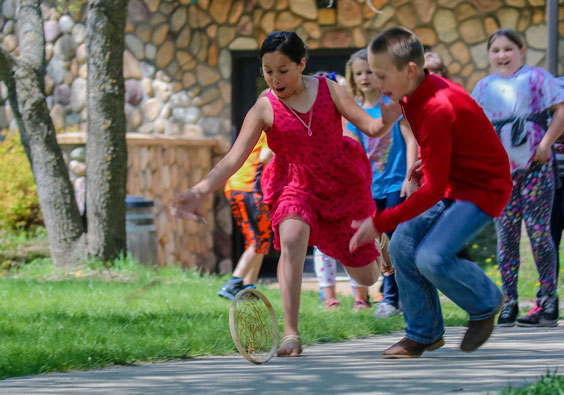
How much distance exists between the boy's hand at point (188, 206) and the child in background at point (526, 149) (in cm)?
247

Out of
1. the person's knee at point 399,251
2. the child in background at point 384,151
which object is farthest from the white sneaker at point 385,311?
the person's knee at point 399,251

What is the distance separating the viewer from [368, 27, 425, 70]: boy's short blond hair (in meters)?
4.24

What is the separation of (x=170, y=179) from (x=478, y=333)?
7607 millimetres

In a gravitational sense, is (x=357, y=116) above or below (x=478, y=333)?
Result: above

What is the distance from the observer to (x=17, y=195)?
1170 centimetres

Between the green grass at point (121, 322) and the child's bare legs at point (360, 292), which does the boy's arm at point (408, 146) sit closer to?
the child's bare legs at point (360, 292)

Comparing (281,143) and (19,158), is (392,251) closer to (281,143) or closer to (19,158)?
(281,143)

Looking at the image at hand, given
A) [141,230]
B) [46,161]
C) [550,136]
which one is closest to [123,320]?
[550,136]

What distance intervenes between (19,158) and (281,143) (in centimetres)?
768

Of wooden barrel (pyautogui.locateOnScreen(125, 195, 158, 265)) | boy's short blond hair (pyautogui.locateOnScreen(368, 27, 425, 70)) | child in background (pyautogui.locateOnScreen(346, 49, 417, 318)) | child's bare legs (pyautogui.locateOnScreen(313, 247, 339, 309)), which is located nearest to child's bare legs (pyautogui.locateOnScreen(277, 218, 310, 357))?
boy's short blond hair (pyautogui.locateOnScreen(368, 27, 425, 70))

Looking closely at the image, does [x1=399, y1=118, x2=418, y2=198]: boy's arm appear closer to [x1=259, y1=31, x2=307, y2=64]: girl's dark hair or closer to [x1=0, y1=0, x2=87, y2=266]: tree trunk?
[x1=259, y1=31, x2=307, y2=64]: girl's dark hair

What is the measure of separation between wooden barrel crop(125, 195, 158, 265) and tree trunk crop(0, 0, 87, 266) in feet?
1.91

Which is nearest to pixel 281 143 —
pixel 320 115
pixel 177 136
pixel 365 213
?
pixel 320 115

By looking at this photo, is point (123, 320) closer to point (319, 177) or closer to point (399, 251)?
point (319, 177)
